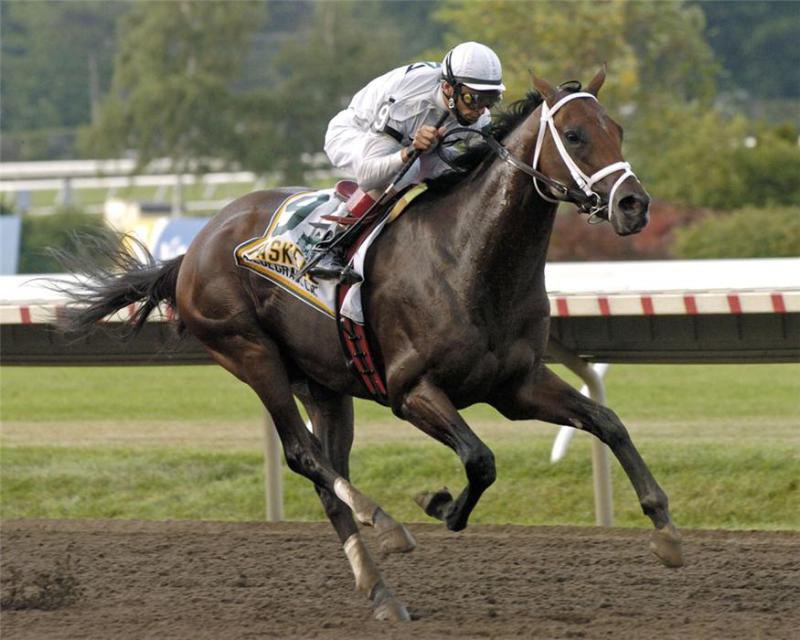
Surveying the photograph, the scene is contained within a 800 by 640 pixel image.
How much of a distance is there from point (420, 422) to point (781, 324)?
1.83 metres

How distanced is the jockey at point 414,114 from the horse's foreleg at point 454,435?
47cm

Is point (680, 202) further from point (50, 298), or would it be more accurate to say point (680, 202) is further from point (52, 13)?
point (52, 13)

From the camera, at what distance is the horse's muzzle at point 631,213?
174 inches

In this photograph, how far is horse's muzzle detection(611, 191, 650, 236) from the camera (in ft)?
14.5

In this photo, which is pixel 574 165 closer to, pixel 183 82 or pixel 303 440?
pixel 303 440

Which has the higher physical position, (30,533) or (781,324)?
(781,324)

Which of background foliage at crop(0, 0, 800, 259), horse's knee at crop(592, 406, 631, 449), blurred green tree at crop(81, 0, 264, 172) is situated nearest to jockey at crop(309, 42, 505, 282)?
horse's knee at crop(592, 406, 631, 449)

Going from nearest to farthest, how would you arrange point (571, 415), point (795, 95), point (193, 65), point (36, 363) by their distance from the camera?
point (571, 415)
point (36, 363)
point (193, 65)
point (795, 95)

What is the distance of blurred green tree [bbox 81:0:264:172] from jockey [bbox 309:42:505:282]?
25994 millimetres

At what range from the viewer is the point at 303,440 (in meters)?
5.62

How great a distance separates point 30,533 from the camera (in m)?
6.83

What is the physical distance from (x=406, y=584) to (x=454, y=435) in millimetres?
945

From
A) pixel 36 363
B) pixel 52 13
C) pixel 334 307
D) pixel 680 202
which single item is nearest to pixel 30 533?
pixel 36 363

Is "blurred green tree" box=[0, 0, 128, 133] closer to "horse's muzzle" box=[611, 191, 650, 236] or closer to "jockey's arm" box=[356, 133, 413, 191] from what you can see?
"jockey's arm" box=[356, 133, 413, 191]
